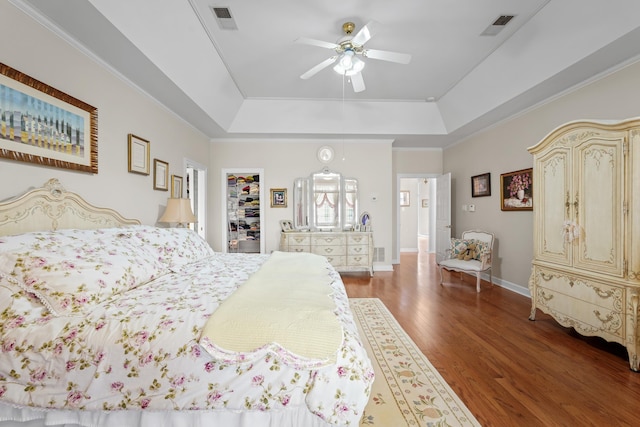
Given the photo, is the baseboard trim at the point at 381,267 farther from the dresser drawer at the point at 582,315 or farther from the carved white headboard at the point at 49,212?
the carved white headboard at the point at 49,212

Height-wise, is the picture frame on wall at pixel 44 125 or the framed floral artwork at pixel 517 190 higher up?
the picture frame on wall at pixel 44 125

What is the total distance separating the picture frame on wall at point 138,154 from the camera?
2793mm

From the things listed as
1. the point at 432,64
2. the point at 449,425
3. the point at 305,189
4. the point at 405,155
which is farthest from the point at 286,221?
the point at 449,425

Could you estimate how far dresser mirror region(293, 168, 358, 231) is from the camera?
5.27 m

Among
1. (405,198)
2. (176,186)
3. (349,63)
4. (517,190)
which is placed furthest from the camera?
(405,198)

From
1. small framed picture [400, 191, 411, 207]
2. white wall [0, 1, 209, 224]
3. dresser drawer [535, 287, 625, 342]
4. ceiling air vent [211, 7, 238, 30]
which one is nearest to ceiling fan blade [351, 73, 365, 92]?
ceiling air vent [211, 7, 238, 30]

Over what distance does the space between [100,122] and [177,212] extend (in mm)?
1161

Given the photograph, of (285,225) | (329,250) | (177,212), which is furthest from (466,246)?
(177,212)

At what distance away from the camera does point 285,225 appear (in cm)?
516

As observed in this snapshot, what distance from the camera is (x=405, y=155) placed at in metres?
5.95

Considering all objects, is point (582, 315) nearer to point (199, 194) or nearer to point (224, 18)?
point (224, 18)

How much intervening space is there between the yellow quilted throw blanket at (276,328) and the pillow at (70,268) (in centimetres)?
69

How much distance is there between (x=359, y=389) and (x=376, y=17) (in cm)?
306

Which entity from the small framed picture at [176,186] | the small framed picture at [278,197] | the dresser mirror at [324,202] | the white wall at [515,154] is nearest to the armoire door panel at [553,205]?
the white wall at [515,154]
